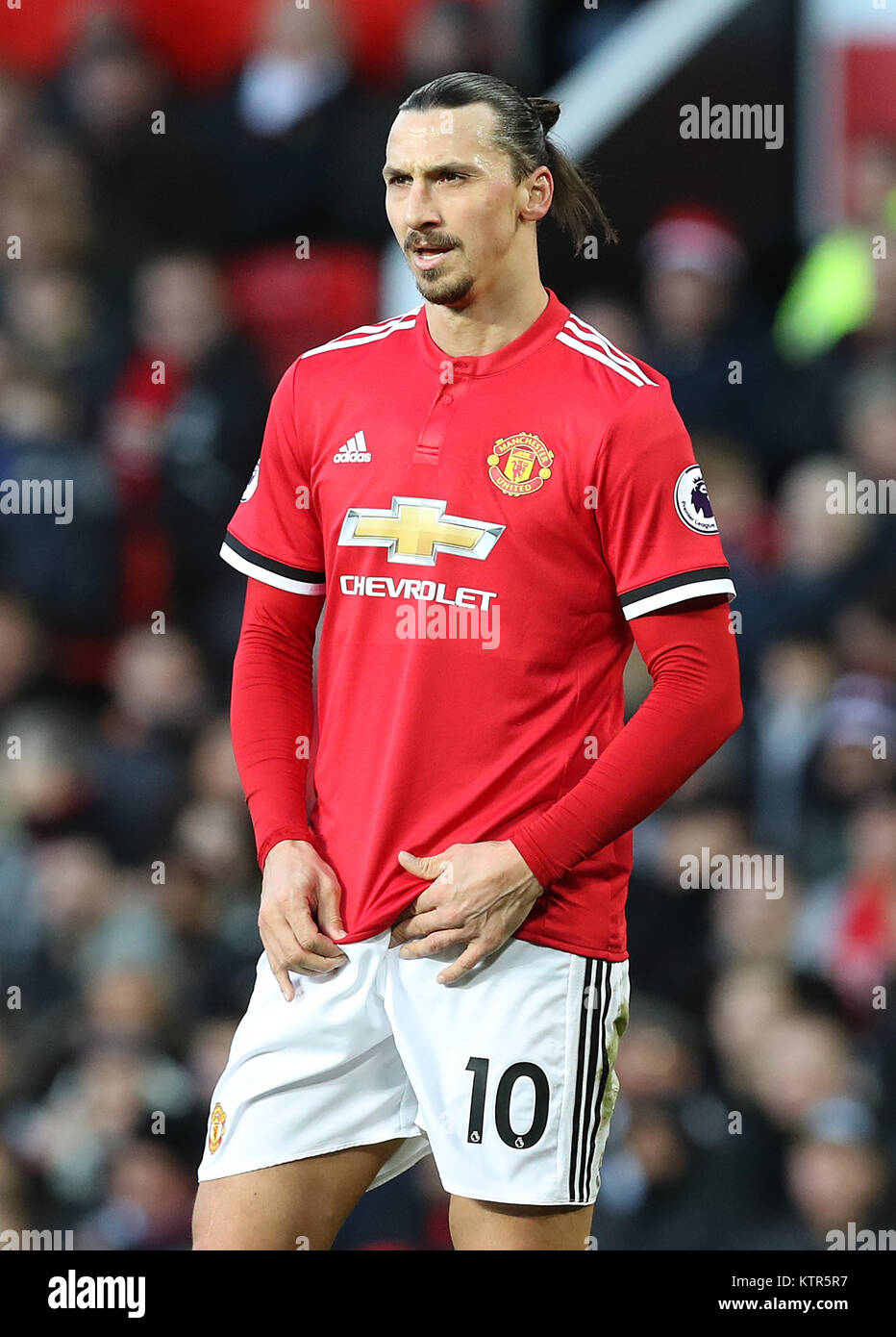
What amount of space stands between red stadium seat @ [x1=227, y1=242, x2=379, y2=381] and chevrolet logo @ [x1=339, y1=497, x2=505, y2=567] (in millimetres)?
1633

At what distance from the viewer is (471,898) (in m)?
1.82

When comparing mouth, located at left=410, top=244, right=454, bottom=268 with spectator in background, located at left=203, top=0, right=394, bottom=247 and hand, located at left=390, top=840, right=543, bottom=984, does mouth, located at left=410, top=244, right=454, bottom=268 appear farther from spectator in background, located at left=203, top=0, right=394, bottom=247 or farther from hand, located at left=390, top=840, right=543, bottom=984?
spectator in background, located at left=203, top=0, right=394, bottom=247

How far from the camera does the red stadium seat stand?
11.3 feet

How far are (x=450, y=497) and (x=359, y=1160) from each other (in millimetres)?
791

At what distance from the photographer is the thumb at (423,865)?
1.84 metres

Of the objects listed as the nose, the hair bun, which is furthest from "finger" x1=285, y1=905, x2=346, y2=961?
the hair bun

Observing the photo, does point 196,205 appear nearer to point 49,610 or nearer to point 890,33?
point 49,610

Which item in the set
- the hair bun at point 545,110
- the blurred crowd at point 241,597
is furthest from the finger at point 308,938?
the blurred crowd at point 241,597

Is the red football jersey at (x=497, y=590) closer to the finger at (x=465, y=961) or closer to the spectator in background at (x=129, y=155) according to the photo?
the finger at (x=465, y=961)

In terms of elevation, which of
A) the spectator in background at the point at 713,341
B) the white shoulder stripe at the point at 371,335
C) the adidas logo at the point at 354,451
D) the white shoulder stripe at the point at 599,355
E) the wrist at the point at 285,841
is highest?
the spectator in background at the point at 713,341

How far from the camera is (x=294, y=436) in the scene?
203 centimetres

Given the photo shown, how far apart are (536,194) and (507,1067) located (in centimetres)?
105
